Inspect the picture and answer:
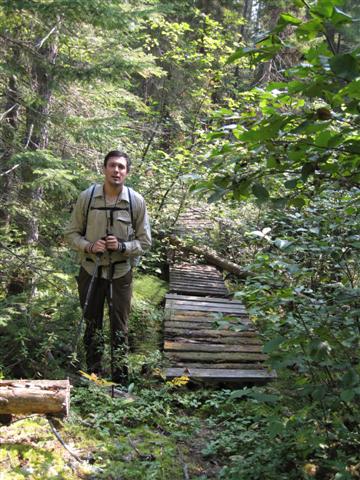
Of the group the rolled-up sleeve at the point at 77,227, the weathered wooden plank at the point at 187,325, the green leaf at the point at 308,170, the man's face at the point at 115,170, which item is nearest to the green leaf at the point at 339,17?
the green leaf at the point at 308,170

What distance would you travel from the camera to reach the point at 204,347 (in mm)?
5559

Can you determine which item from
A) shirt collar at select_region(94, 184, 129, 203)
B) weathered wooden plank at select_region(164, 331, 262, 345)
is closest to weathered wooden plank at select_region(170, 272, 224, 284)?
weathered wooden plank at select_region(164, 331, 262, 345)

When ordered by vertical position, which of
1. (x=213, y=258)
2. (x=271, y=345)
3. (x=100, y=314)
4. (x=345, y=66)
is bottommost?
(x=213, y=258)

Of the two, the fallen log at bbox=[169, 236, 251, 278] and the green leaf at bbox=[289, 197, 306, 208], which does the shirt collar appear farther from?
the fallen log at bbox=[169, 236, 251, 278]

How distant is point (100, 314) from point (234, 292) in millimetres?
1538

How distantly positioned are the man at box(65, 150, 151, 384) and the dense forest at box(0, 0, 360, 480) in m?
0.30

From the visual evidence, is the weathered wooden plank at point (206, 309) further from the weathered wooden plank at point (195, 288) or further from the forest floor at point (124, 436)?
the forest floor at point (124, 436)

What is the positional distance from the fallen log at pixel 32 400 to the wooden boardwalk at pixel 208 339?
123cm

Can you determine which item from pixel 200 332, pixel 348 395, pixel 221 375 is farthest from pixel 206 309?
pixel 348 395

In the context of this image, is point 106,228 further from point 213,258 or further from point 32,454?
point 213,258

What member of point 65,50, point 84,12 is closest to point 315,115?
point 84,12

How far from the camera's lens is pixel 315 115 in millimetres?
1853

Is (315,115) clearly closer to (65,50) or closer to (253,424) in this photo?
(253,424)

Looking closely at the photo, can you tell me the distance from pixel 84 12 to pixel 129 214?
199cm
